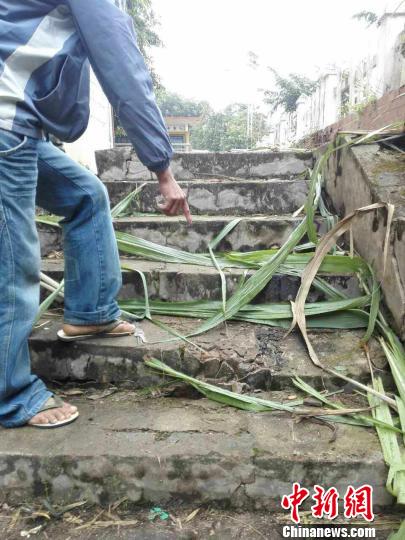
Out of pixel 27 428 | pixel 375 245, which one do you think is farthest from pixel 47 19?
pixel 375 245

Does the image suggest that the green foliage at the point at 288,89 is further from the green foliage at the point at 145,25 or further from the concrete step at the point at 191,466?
the concrete step at the point at 191,466

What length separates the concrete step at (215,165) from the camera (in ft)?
9.89

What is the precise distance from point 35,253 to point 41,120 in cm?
38

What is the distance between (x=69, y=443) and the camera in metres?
1.14

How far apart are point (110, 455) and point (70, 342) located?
50 centimetres

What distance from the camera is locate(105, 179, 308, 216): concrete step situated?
8.43ft

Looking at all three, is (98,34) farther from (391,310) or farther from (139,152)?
(391,310)

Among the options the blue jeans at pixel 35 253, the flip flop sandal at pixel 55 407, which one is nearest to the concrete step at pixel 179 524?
the flip flop sandal at pixel 55 407

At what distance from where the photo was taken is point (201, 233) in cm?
225

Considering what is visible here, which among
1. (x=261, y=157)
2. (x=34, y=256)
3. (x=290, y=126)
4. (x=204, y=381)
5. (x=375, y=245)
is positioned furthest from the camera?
(x=290, y=126)

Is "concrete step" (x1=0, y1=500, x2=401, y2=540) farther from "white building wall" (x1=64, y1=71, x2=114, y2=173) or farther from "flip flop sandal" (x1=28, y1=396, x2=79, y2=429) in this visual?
"white building wall" (x1=64, y1=71, x2=114, y2=173)

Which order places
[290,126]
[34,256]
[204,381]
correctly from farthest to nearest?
[290,126]
[204,381]
[34,256]

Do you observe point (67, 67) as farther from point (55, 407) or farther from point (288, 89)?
point (288, 89)

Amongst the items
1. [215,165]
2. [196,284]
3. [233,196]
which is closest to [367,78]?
[215,165]
